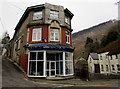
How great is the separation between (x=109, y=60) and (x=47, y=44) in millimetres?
21284

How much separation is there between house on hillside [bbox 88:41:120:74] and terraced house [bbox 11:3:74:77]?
628 inches

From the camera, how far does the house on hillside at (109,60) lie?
26.6 meters

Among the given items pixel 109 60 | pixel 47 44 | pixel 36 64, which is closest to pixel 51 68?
pixel 36 64

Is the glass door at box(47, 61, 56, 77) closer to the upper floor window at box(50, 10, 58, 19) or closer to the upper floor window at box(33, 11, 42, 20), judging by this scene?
the upper floor window at box(50, 10, 58, 19)

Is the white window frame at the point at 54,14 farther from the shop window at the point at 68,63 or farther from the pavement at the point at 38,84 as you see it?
the pavement at the point at 38,84

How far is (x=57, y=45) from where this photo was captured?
14797 millimetres

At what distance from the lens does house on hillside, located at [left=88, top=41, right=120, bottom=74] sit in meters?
26.6

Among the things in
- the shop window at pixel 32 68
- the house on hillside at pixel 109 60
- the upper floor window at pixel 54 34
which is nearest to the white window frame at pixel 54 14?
the upper floor window at pixel 54 34

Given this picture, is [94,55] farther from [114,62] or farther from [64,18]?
[64,18]

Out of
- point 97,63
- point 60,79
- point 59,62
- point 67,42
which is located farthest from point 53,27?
point 97,63

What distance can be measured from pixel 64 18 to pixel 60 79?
9.26 m

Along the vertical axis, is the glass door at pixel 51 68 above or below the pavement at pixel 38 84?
above

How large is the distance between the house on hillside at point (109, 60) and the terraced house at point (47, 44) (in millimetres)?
15953

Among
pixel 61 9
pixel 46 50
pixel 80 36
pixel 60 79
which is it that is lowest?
pixel 60 79
